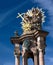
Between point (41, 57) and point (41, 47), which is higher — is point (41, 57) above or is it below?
below

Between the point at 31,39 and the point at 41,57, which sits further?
the point at 31,39

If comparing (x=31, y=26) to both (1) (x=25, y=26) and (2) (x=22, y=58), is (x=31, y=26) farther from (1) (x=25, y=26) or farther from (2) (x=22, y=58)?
(2) (x=22, y=58)

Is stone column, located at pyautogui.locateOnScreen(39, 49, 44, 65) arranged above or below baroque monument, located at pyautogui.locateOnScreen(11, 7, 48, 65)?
below

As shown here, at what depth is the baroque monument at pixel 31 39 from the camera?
51969mm

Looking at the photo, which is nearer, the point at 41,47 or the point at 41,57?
the point at 41,57

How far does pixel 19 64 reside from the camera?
173 feet

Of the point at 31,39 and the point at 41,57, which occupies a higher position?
the point at 31,39

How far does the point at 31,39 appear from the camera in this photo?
53.2 m

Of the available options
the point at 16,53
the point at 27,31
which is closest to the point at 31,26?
the point at 27,31

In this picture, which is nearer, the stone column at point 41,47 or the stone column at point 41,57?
Answer: the stone column at point 41,57

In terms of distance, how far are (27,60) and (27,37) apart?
3158mm

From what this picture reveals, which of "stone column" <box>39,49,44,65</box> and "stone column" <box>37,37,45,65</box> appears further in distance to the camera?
"stone column" <box>37,37,45,65</box>

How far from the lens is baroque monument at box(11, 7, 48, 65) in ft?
171

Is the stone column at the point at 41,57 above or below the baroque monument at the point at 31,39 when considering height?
below
